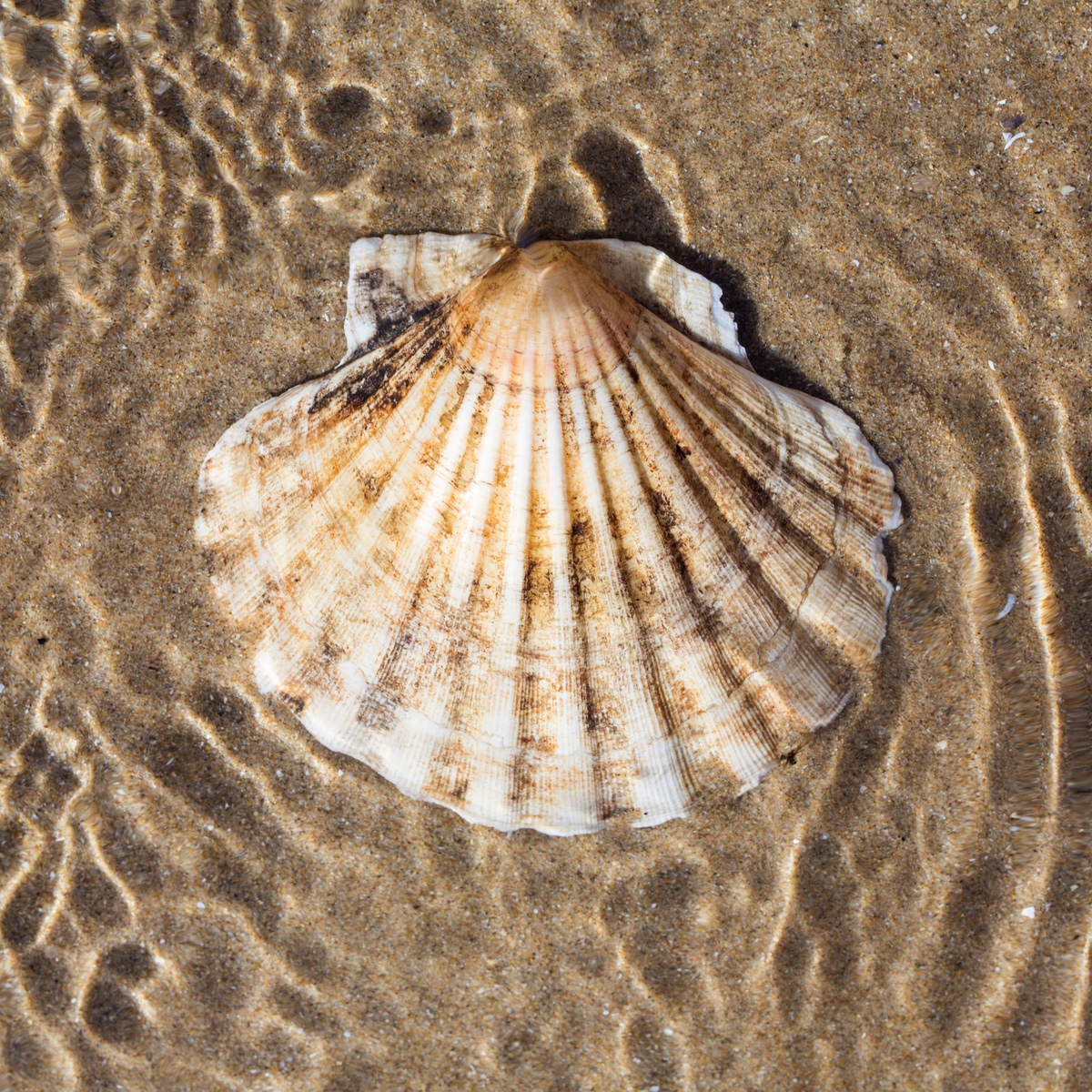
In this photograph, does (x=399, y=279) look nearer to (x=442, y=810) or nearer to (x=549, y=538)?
(x=549, y=538)

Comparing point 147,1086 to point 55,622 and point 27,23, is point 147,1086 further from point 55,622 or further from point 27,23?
point 27,23

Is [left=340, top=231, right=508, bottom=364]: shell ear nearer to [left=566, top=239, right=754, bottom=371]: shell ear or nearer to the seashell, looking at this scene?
the seashell

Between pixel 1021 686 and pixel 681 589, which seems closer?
pixel 681 589

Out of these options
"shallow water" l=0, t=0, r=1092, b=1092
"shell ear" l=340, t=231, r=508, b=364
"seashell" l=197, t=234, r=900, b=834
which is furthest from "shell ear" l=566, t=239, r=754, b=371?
"shell ear" l=340, t=231, r=508, b=364

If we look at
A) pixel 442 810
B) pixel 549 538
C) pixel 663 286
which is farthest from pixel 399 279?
pixel 442 810

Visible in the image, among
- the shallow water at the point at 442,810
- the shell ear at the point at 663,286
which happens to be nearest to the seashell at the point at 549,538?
the shell ear at the point at 663,286

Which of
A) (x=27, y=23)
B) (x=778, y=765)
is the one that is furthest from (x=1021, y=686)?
(x=27, y=23)

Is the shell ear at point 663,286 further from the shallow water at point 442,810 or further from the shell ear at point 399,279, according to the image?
the shell ear at point 399,279
